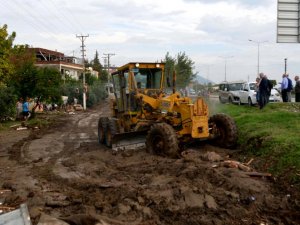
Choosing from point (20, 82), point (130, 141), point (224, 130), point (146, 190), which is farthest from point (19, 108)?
point (146, 190)

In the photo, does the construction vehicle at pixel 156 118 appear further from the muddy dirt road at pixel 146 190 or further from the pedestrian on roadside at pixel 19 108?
the pedestrian on roadside at pixel 19 108

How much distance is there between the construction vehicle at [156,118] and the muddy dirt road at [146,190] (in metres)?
0.46

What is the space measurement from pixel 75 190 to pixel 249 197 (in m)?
3.40

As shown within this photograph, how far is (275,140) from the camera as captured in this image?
37.6 ft

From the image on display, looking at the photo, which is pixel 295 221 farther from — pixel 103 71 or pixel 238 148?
pixel 103 71

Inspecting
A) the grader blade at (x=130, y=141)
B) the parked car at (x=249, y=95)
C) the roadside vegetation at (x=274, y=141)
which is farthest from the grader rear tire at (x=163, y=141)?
the parked car at (x=249, y=95)

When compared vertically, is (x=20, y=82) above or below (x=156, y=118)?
above

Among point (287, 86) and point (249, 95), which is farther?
point (249, 95)

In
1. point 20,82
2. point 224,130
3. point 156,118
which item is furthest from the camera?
point 20,82

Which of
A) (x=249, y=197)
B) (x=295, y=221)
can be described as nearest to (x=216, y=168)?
(x=249, y=197)

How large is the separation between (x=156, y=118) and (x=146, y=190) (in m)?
5.49

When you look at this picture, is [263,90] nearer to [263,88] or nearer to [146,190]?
[263,88]

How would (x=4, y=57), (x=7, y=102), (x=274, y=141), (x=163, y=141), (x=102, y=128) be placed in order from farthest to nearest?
1. (x=7, y=102)
2. (x=4, y=57)
3. (x=102, y=128)
4. (x=163, y=141)
5. (x=274, y=141)

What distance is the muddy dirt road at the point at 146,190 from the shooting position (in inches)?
286
